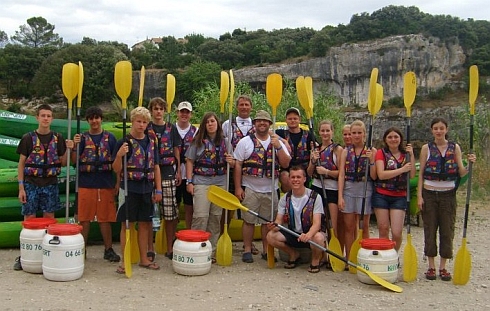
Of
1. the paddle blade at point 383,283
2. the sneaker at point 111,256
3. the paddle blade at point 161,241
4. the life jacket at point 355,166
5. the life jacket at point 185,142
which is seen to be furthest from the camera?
the paddle blade at point 161,241

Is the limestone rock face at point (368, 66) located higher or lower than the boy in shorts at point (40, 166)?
higher

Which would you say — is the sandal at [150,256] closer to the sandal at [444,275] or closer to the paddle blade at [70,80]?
the paddle blade at [70,80]

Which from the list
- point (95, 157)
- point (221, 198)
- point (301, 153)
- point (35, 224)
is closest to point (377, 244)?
point (301, 153)

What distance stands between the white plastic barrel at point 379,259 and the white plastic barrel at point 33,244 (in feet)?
9.61

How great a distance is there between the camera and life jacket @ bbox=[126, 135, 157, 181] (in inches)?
188

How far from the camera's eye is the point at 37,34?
73.4m

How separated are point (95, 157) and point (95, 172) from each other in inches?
5.8

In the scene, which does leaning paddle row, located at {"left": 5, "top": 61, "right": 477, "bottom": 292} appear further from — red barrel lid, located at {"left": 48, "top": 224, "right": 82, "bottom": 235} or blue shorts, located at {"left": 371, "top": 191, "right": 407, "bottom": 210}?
red barrel lid, located at {"left": 48, "top": 224, "right": 82, "bottom": 235}

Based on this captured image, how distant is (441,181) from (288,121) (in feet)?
5.26

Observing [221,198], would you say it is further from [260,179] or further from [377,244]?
[377,244]

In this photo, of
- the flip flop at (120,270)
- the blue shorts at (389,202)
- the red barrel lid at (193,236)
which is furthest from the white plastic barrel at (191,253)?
the blue shorts at (389,202)

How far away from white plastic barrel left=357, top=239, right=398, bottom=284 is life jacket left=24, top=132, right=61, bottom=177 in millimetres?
3051

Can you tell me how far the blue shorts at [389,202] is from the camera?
4789 millimetres

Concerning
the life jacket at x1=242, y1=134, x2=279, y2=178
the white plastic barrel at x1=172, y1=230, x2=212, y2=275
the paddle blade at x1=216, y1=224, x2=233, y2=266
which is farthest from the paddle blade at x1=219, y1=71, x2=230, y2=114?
the white plastic barrel at x1=172, y1=230, x2=212, y2=275
